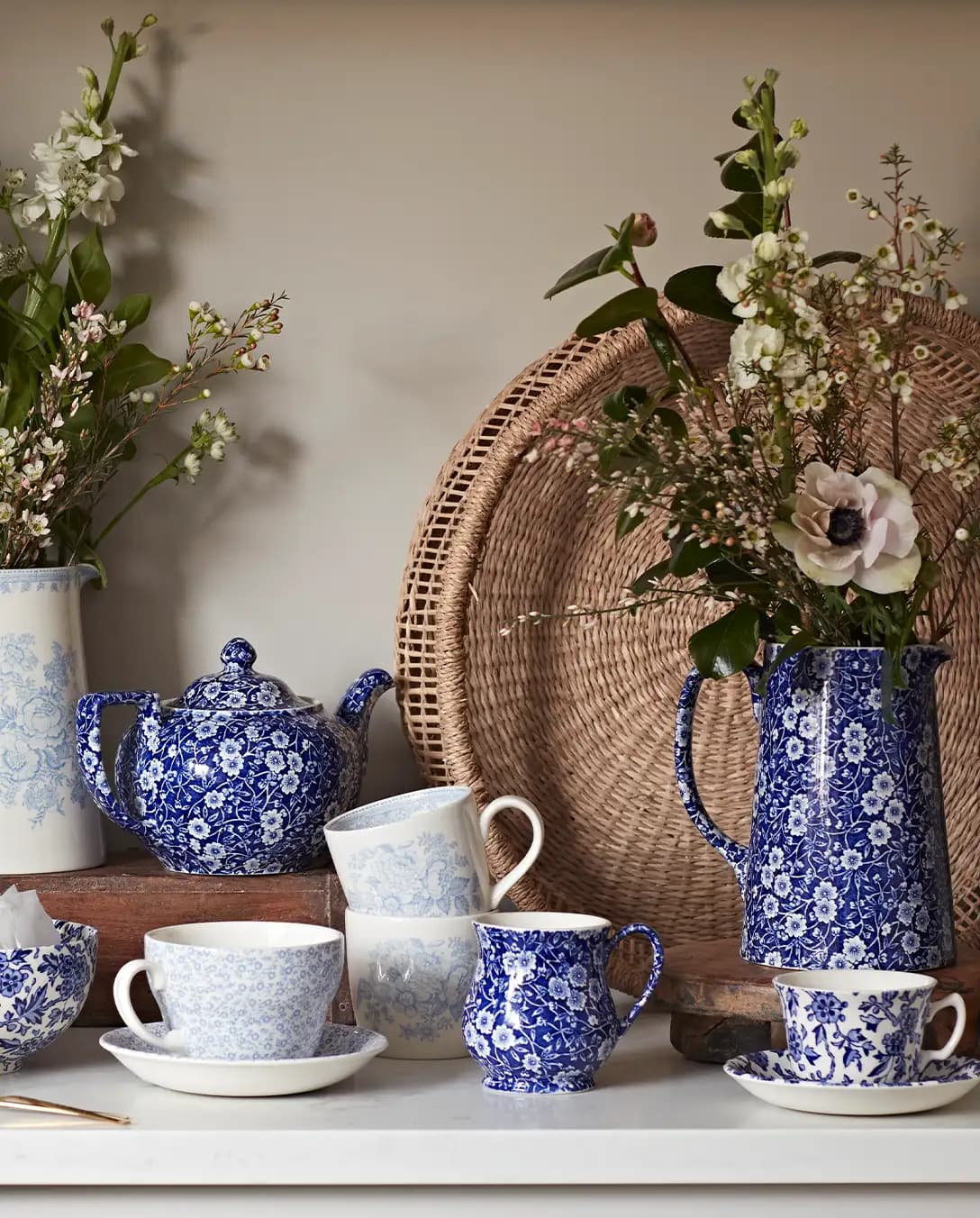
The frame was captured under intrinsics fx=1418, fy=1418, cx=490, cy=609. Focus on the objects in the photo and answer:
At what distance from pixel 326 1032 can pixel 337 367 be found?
62 cm

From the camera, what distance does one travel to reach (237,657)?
1.13 meters

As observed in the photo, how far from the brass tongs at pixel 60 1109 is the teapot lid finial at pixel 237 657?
37 cm

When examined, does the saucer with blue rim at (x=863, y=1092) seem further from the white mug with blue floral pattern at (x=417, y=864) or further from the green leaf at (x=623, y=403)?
the green leaf at (x=623, y=403)

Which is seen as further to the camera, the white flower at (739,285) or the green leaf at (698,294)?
the green leaf at (698,294)

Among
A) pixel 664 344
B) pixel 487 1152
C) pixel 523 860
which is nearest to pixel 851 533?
pixel 664 344

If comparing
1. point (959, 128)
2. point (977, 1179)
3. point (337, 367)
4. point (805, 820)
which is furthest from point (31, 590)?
point (959, 128)

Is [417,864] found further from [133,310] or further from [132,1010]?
[133,310]

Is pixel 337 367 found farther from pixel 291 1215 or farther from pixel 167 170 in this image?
pixel 291 1215

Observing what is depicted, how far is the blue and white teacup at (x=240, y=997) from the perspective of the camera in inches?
34.6

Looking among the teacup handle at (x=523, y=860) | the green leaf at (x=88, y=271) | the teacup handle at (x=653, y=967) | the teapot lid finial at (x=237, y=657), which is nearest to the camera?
the teacup handle at (x=653, y=967)

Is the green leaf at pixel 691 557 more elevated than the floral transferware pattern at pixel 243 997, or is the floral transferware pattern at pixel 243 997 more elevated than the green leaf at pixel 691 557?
the green leaf at pixel 691 557

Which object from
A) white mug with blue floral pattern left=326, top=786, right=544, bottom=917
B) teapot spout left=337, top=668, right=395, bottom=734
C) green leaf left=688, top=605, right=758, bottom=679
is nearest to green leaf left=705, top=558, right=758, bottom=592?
green leaf left=688, top=605, right=758, bottom=679

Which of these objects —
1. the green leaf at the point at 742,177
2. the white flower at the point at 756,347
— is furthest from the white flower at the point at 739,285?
the green leaf at the point at 742,177

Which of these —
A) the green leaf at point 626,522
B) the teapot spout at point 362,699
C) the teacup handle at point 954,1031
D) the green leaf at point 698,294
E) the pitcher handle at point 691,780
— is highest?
the green leaf at point 698,294
